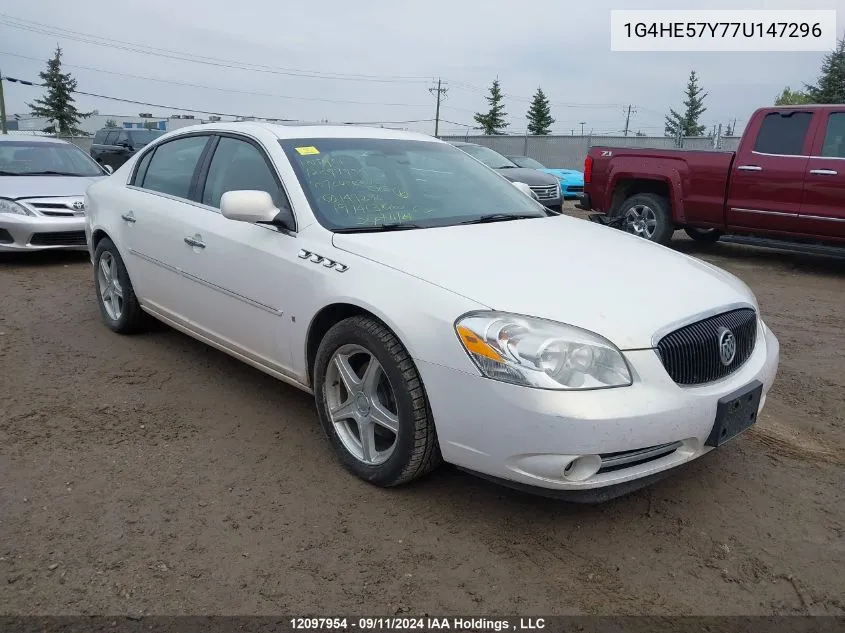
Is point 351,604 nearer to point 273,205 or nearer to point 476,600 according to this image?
point 476,600

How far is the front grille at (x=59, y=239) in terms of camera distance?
7.85 m

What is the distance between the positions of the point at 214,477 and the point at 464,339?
1402 millimetres

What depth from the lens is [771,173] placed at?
324 inches

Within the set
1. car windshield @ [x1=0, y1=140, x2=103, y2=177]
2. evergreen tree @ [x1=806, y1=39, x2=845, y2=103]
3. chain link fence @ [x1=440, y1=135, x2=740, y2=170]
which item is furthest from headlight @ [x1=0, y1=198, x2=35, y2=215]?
evergreen tree @ [x1=806, y1=39, x2=845, y2=103]

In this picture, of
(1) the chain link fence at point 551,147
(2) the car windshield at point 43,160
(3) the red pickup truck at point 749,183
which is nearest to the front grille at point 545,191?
(3) the red pickup truck at point 749,183

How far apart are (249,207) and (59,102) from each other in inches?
2335

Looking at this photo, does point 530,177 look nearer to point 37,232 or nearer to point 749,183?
point 749,183

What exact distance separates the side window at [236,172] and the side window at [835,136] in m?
6.74

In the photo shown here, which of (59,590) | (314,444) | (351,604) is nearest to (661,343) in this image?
(351,604)

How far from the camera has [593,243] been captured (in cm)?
354

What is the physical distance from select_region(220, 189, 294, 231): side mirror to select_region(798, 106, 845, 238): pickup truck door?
6755 mm

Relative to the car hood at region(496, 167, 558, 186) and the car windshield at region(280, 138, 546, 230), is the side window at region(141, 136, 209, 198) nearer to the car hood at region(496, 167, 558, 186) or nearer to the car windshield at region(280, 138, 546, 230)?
the car windshield at region(280, 138, 546, 230)

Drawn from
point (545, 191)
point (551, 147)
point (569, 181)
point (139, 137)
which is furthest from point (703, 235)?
point (551, 147)

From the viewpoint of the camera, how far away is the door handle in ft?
13.0
